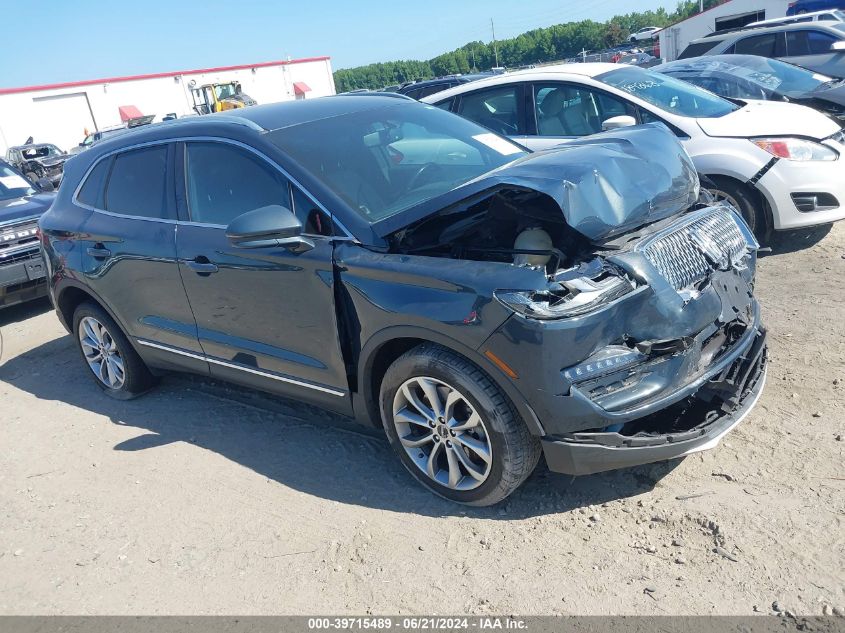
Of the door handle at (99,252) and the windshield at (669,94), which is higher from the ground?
the windshield at (669,94)

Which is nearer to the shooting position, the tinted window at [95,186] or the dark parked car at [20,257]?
the tinted window at [95,186]

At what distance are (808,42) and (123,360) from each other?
13266 mm

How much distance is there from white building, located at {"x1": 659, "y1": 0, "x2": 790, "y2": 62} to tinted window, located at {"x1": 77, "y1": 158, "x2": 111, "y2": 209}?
3445 centimetres

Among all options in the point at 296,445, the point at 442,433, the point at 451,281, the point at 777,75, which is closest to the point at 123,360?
the point at 296,445

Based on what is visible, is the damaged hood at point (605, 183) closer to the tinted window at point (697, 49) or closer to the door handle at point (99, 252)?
the door handle at point (99, 252)

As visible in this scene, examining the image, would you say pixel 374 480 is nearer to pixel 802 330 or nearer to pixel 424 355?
pixel 424 355

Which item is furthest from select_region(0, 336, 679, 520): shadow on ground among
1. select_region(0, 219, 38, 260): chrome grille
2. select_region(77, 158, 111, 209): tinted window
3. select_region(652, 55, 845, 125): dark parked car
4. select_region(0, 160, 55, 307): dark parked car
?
select_region(652, 55, 845, 125): dark parked car

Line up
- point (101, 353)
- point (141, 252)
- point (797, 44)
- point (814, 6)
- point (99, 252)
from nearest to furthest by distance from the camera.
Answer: point (141, 252) → point (99, 252) → point (101, 353) → point (797, 44) → point (814, 6)

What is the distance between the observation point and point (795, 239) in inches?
258

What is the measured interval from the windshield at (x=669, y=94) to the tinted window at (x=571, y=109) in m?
0.19

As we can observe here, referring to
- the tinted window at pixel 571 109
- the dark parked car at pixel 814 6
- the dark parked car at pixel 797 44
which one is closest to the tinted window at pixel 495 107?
the tinted window at pixel 571 109

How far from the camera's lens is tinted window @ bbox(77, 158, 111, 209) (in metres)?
5.02

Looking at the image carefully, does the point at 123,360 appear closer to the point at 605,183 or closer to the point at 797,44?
the point at 605,183

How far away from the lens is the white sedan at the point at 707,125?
5957mm
